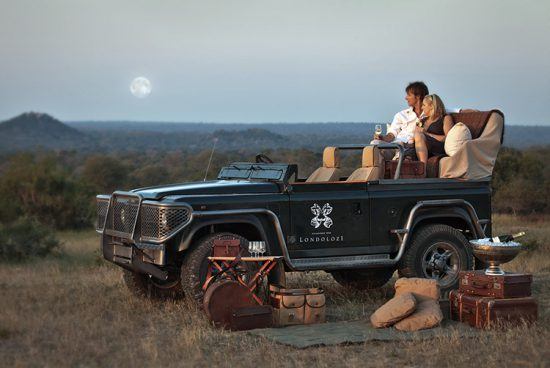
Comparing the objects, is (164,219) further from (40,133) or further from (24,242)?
(40,133)

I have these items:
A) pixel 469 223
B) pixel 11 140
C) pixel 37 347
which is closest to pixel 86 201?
pixel 469 223

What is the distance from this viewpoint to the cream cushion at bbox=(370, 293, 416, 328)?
935cm

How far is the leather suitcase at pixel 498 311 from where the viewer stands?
9.34 meters

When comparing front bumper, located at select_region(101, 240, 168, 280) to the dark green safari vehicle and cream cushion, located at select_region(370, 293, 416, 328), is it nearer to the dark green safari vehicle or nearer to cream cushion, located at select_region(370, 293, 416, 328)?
the dark green safari vehicle

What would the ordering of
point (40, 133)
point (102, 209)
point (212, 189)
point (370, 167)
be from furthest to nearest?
point (40, 133), point (370, 167), point (102, 209), point (212, 189)

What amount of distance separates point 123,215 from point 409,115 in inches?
173

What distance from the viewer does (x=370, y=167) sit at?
445 inches

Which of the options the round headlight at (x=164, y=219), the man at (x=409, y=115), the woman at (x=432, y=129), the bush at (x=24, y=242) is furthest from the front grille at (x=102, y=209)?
the bush at (x=24, y=242)

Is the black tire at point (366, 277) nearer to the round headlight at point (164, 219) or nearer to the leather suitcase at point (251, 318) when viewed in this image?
the leather suitcase at point (251, 318)

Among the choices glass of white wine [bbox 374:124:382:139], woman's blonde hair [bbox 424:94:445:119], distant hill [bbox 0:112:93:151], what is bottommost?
distant hill [bbox 0:112:93:151]

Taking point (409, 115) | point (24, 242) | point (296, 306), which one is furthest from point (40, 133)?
point (296, 306)

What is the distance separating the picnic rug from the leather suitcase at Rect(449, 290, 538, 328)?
14 centimetres

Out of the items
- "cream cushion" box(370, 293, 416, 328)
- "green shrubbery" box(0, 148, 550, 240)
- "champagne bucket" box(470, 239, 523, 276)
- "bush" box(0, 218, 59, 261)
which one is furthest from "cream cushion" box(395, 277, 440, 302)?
"green shrubbery" box(0, 148, 550, 240)

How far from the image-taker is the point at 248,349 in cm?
854
